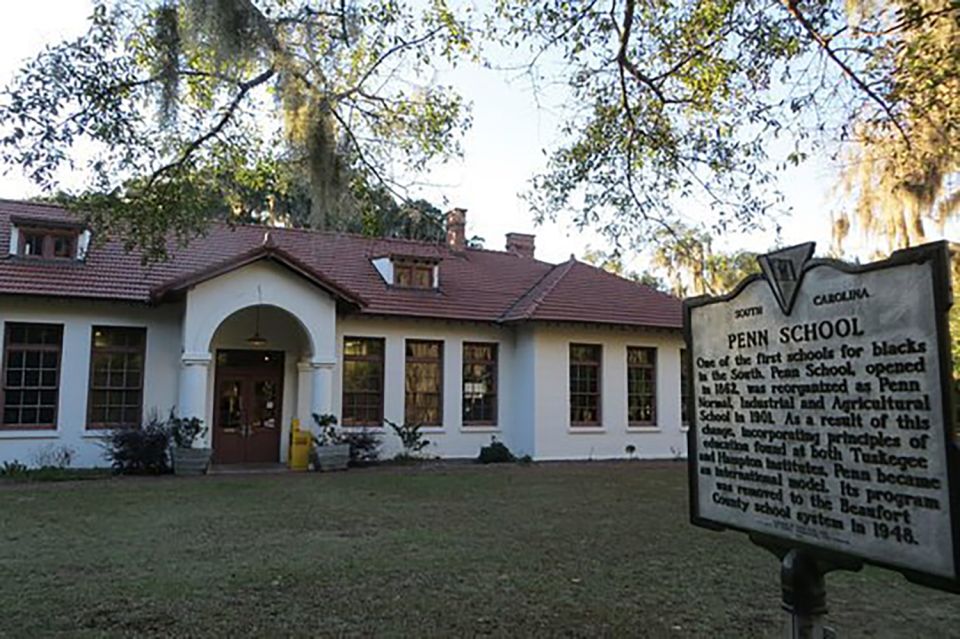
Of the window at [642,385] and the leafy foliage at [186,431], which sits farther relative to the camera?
the window at [642,385]

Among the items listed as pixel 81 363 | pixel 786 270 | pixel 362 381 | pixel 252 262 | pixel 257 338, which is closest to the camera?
pixel 786 270

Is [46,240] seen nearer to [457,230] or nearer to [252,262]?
[252,262]

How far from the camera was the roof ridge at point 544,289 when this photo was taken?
64.2 feet

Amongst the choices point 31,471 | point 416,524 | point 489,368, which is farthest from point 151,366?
point 416,524

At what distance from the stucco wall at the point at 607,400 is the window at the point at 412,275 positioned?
3.44 m

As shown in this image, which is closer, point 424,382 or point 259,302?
point 259,302

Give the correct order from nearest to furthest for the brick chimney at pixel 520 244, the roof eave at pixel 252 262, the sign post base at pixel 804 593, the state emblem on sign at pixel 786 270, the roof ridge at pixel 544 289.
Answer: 1. the sign post base at pixel 804 593
2. the state emblem on sign at pixel 786 270
3. the roof eave at pixel 252 262
4. the roof ridge at pixel 544 289
5. the brick chimney at pixel 520 244

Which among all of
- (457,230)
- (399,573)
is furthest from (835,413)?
(457,230)

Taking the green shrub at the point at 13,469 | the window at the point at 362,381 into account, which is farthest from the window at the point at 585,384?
the green shrub at the point at 13,469

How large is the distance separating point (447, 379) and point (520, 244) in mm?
8133

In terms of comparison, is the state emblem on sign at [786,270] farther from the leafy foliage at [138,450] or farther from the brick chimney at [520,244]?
the brick chimney at [520,244]

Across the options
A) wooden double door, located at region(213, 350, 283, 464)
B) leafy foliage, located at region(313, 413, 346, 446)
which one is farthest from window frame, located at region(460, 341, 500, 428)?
wooden double door, located at region(213, 350, 283, 464)

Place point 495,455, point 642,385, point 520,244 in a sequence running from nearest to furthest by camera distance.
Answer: point 495,455, point 642,385, point 520,244

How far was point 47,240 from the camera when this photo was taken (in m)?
16.7
